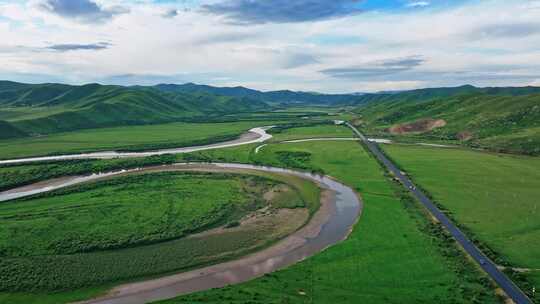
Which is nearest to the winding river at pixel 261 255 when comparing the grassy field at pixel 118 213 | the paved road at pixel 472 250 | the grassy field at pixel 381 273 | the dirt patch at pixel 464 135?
the grassy field at pixel 381 273

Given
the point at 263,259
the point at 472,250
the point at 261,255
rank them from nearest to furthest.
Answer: the point at 472,250 < the point at 263,259 < the point at 261,255

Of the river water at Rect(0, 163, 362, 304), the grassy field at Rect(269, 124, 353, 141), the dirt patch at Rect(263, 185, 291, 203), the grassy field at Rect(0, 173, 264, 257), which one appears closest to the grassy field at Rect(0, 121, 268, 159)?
the grassy field at Rect(269, 124, 353, 141)

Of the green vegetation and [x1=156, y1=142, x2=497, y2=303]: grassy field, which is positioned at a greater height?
the green vegetation

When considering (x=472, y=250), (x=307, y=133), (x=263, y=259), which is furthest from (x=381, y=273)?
(x=307, y=133)

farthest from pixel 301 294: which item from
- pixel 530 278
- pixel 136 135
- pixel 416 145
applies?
pixel 136 135

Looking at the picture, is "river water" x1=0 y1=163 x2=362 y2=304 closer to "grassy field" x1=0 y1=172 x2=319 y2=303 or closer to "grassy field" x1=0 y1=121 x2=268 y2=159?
"grassy field" x1=0 y1=172 x2=319 y2=303

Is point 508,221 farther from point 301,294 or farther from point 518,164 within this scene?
point 518,164

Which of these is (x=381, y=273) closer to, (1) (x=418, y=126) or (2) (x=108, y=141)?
(2) (x=108, y=141)
